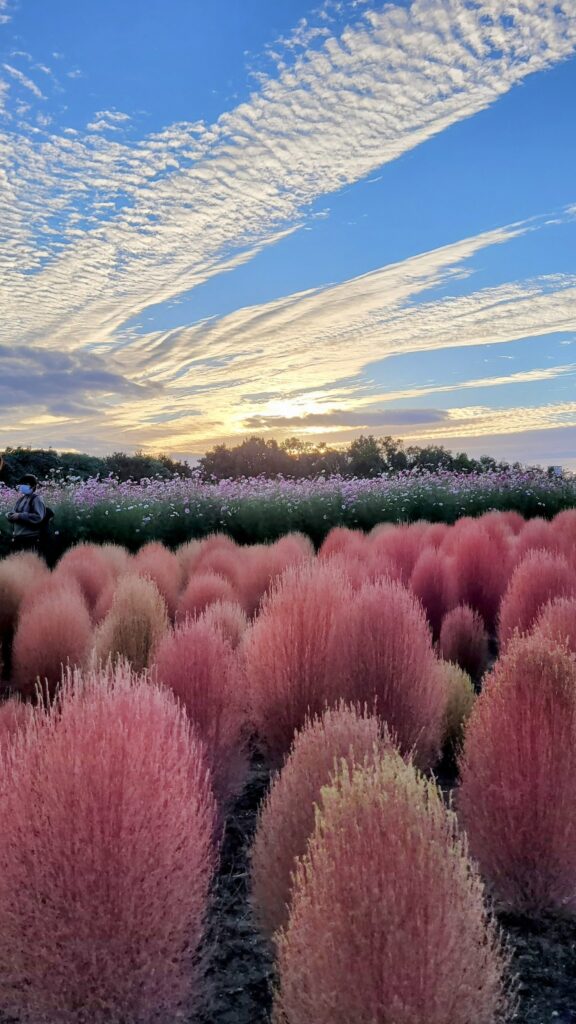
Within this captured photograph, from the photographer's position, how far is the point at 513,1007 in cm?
221

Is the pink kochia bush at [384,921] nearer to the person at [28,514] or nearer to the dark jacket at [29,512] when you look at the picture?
the person at [28,514]

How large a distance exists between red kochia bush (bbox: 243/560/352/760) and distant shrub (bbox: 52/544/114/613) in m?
2.78

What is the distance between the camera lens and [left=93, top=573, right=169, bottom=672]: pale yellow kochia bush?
14.3 ft

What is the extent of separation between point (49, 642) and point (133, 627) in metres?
0.66

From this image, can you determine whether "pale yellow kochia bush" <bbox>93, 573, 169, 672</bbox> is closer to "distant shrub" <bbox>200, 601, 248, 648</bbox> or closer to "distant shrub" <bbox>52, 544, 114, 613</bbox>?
"distant shrub" <bbox>200, 601, 248, 648</bbox>

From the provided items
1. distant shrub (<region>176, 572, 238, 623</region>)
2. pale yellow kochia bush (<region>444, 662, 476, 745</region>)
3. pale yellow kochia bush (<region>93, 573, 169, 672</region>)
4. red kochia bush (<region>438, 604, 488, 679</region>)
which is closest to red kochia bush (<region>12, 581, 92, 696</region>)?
pale yellow kochia bush (<region>93, 573, 169, 672</region>)

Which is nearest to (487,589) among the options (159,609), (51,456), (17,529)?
(159,609)

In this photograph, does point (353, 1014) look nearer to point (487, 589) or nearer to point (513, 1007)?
point (513, 1007)

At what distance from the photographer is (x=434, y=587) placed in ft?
20.3

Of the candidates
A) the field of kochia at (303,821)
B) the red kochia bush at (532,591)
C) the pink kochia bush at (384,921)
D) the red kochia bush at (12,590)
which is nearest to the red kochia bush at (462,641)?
the red kochia bush at (532,591)

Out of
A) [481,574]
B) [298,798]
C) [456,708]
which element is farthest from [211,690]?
[481,574]

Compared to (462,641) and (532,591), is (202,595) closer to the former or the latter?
(462,641)

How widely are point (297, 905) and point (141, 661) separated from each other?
8.92 feet

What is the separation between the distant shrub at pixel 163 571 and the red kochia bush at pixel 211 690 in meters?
2.16
